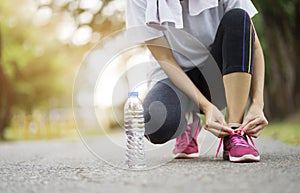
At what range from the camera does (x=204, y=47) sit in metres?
2.88

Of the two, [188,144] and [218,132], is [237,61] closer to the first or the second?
[218,132]

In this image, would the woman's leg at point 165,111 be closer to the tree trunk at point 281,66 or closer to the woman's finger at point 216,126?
the woman's finger at point 216,126

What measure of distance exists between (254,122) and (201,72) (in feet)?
1.86

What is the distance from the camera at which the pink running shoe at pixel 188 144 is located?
2887 mm

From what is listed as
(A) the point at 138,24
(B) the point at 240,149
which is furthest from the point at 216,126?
(A) the point at 138,24

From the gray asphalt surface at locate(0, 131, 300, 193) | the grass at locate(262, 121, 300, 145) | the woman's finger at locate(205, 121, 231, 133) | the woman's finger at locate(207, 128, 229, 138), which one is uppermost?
the woman's finger at locate(205, 121, 231, 133)

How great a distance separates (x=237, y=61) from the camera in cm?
254

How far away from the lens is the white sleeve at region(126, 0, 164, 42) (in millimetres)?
2641

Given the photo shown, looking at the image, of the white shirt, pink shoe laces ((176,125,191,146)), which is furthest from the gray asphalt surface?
the white shirt

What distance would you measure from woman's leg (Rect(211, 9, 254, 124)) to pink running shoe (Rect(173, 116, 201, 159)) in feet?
1.29

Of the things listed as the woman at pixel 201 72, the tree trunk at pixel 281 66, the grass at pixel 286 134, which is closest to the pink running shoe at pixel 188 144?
the woman at pixel 201 72

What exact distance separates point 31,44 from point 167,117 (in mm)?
20736

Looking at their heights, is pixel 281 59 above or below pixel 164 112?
above

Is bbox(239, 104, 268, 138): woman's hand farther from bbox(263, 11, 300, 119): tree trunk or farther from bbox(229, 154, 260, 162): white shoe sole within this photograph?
bbox(263, 11, 300, 119): tree trunk
